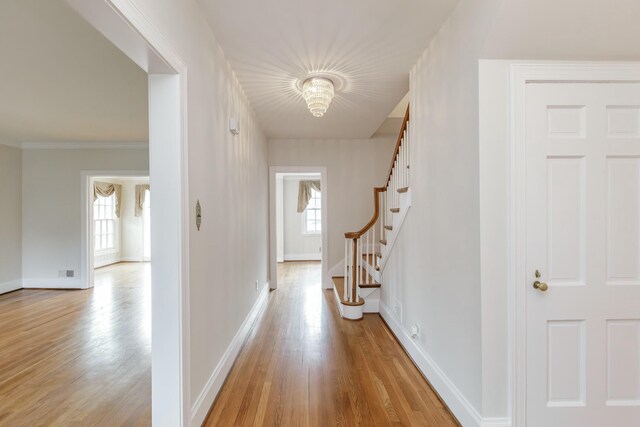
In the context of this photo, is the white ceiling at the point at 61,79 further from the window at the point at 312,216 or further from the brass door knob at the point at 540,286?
the window at the point at 312,216

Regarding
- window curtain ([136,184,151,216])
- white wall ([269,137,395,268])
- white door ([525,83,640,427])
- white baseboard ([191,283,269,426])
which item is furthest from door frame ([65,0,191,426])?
window curtain ([136,184,151,216])

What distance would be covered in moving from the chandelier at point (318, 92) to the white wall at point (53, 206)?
13.0ft

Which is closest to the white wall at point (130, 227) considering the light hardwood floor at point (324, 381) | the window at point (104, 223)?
the window at point (104, 223)

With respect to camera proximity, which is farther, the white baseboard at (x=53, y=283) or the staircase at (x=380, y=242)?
the white baseboard at (x=53, y=283)

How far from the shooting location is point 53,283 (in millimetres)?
5297

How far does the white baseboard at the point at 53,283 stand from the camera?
5.29 meters

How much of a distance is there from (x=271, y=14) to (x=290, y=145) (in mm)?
3331

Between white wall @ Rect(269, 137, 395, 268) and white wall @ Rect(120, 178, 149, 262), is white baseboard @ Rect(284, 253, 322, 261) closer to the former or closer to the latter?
white wall @ Rect(269, 137, 395, 268)

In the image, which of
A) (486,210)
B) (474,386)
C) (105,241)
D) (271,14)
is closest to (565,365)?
(474,386)

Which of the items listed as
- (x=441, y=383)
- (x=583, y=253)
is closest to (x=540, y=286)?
(x=583, y=253)

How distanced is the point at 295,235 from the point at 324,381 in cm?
623

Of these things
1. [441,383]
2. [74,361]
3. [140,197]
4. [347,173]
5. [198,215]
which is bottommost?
[74,361]

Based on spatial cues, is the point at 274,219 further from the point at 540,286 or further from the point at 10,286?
the point at 10,286

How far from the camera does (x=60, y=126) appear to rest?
4301mm
